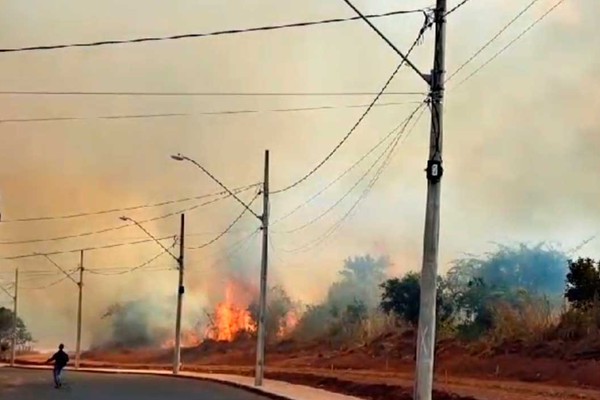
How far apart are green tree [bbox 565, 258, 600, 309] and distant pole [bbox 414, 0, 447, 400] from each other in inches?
1334

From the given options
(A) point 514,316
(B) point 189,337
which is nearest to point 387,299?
(A) point 514,316

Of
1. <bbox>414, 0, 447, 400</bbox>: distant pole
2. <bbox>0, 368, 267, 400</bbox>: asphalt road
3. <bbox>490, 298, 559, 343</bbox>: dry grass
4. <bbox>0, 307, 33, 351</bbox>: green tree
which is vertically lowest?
<bbox>0, 307, 33, 351</bbox>: green tree

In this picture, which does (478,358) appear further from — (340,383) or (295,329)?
(295,329)

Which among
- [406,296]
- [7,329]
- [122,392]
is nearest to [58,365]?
[122,392]

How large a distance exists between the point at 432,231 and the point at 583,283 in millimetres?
35675

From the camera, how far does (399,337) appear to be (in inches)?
2682

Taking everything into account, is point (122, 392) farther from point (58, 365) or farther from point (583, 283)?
point (583, 283)

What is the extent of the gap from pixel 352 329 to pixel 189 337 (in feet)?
81.2

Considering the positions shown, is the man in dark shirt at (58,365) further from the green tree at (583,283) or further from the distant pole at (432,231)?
the green tree at (583,283)

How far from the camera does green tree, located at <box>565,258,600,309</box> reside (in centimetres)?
5184

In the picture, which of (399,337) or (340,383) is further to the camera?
(399,337)

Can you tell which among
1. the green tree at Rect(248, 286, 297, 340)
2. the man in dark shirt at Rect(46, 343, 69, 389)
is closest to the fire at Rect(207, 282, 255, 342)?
the green tree at Rect(248, 286, 297, 340)

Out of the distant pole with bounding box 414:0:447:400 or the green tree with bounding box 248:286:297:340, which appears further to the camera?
the green tree with bounding box 248:286:297:340

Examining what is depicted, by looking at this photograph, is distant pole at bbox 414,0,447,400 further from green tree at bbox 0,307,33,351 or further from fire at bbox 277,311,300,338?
green tree at bbox 0,307,33,351
